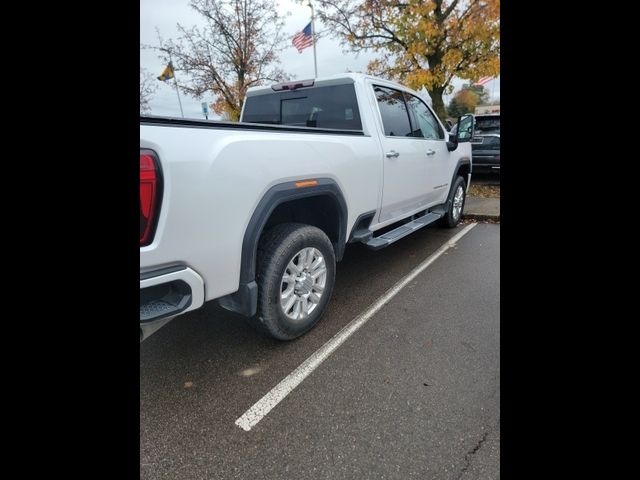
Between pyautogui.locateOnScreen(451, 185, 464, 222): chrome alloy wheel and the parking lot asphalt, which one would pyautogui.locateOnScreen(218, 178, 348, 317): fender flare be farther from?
pyautogui.locateOnScreen(451, 185, 464, 222): chrome alloy wheel

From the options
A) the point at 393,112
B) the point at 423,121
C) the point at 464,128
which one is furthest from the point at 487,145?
the point at 393,112

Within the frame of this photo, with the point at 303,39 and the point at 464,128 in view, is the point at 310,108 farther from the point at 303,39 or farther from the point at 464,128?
the point at 303,39

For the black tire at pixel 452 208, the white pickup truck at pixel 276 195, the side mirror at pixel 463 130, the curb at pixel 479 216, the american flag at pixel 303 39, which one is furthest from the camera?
the american flag at pixel 303 39

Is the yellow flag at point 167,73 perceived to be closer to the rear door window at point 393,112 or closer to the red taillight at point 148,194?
the rear door window at point 393,112

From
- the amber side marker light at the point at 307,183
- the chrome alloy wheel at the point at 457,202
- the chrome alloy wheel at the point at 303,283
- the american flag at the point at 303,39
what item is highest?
the american flag at the point at 303,39

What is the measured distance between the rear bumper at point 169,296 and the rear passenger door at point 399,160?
1993mm

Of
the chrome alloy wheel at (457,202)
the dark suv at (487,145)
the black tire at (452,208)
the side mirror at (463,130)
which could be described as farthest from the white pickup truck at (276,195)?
the dark suv at (487,145)

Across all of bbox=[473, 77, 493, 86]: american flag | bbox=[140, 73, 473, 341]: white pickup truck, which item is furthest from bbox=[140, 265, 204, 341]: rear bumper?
bbox=[473, 77, 493, 86]: american flag

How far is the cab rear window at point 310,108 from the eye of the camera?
3.40 metres

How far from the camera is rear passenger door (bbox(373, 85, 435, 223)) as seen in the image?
330 cm
